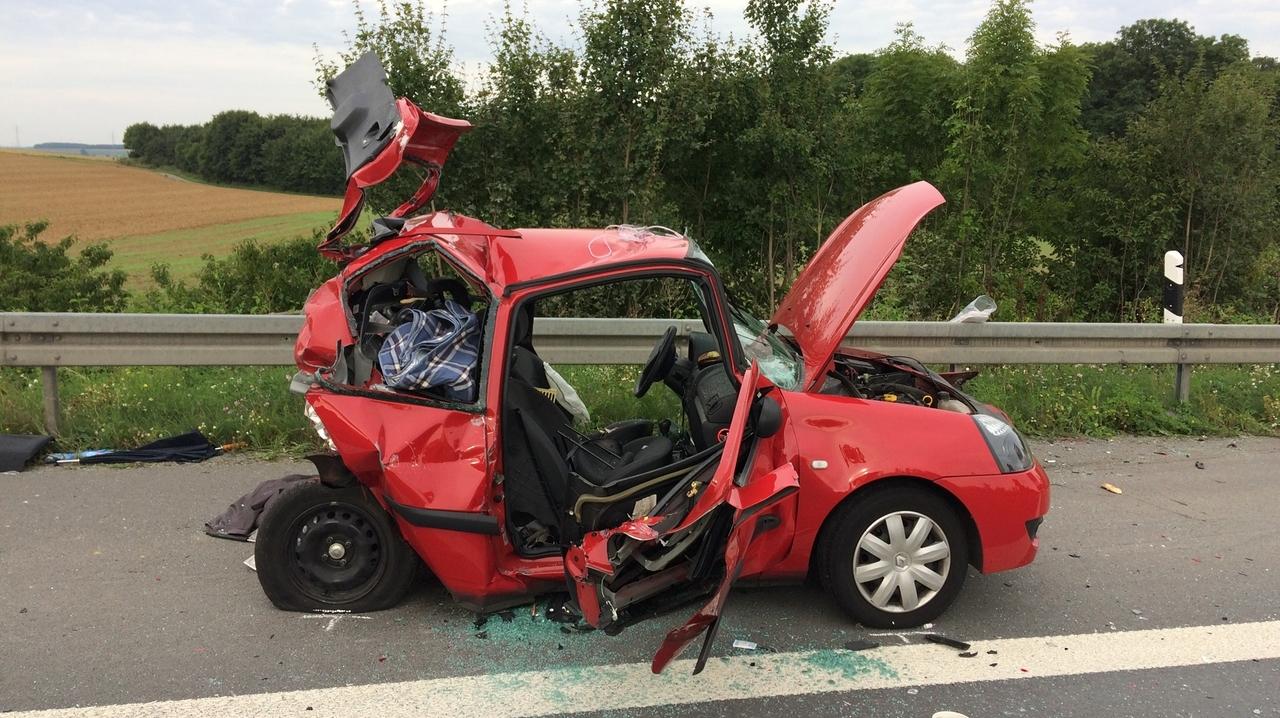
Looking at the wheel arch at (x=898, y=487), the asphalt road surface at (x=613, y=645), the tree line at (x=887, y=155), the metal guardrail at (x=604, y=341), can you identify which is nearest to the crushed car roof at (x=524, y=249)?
the wheel arch at (x=898, y=487)

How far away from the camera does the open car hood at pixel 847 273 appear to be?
3445mm

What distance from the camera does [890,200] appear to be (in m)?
3.90

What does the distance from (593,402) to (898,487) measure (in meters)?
2.99

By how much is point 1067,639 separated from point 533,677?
85.4 inches

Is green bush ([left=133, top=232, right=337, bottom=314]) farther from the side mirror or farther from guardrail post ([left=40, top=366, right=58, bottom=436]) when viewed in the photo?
the side mirror

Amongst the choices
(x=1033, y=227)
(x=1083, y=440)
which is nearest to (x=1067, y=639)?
(x=1083, y=440)

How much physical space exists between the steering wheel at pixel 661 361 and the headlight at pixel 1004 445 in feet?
4.42

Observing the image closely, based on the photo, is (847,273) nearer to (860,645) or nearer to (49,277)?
(860,645)

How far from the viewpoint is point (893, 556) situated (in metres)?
3.47

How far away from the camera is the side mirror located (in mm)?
3043

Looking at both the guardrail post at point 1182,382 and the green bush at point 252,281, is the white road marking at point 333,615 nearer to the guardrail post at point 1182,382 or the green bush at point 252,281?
the guardrail post at point 1182,382

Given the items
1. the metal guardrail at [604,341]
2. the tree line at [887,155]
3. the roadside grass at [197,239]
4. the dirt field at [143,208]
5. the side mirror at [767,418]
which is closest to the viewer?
the side mirror at [767,418]

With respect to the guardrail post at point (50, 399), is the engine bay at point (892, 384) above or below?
above

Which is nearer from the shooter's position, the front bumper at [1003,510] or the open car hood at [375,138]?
the front bumper at [1003,510]
